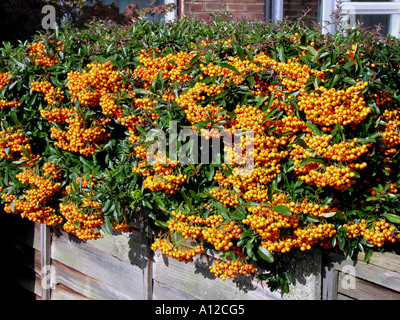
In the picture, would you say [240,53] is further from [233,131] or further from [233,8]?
[233,8]

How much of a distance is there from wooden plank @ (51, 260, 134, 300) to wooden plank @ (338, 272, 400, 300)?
165 cm

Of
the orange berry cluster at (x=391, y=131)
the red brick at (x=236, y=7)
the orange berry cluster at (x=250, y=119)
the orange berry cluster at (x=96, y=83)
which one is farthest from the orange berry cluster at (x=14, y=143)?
the red brick at (x=236, y=7)

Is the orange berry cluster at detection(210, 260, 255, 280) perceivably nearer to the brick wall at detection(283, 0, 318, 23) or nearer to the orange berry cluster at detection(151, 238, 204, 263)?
the orange berry cluster at detection(151, 238, 204, 263)

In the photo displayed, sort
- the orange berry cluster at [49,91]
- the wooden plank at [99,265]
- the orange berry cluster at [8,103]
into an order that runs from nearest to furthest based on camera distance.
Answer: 1. the orange berry cluster at [49,91]
2. the orange berry cluster at [8,103]
3. the wooden plank at [99,265]

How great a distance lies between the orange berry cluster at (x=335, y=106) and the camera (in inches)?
81.0

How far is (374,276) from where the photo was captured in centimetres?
227

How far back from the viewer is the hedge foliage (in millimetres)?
2158

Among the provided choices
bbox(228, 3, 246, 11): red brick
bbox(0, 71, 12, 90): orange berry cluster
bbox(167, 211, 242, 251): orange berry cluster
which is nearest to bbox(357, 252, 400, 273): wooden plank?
bbox(167, 211, 242, 251): orange berry cluster

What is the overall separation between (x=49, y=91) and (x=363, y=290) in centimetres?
223

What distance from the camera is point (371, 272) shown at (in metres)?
2.28

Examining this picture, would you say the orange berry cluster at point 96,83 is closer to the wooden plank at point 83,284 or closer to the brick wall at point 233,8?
the wooden plank at point 83,284

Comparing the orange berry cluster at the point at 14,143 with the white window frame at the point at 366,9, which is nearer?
the orange berry cluster at the point at 14,143

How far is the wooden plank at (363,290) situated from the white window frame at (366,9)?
3.38 meters

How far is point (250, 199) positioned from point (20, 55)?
200 centimetres
